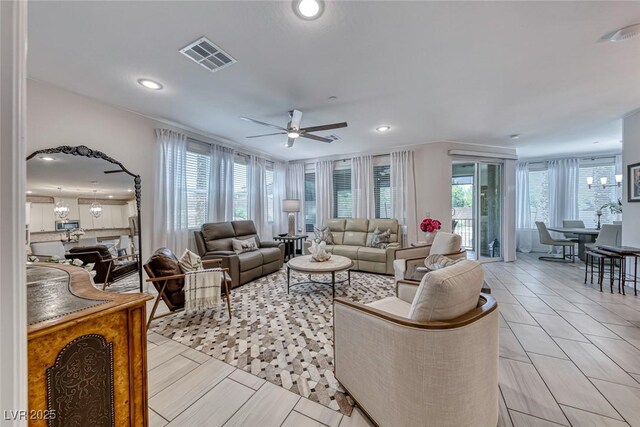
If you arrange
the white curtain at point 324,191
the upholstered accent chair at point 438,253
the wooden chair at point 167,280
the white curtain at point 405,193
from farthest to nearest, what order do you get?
the white curtain at point 324,191
the white curtain at point 405,193
the upholstered accent chair at point 438,253
the wooden chair at point 167,280

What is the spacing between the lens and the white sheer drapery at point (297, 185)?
664cm

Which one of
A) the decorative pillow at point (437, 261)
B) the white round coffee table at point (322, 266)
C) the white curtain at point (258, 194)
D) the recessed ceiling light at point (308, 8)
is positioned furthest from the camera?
the white curtain at point (258, 194)

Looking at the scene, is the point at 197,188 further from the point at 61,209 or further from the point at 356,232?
the point at 356,232

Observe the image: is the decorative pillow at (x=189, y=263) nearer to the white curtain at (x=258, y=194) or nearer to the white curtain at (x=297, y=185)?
the white curtain at (x=258, y=194)

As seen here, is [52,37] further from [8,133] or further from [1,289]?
[1,289]

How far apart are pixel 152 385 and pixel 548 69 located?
14.4 ft

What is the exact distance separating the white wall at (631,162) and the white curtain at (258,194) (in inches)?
249

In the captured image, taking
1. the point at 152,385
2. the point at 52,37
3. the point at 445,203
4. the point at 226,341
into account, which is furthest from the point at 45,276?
the point at 445,203

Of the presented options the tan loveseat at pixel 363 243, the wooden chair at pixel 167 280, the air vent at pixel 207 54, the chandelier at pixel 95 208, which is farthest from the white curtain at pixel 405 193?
the chandelier at pixel 95 208

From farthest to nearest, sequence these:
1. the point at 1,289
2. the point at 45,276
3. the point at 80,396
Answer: the point at 45,276, the point at 80,396, the point at 1,289

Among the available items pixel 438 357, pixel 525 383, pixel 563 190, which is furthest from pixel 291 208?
pixel 563 190

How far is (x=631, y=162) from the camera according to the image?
3.65m

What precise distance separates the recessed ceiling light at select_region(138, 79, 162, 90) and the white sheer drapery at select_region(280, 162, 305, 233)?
4.08 metres

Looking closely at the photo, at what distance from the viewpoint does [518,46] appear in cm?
208
